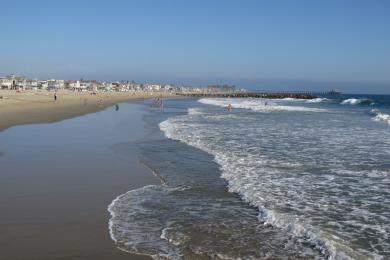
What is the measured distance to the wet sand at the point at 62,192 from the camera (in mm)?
6629

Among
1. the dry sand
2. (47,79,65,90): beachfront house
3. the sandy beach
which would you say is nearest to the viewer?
the dry sand

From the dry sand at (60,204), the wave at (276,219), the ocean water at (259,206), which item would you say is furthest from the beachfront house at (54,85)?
the wave at (276,219)

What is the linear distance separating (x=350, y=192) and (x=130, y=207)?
466 cm

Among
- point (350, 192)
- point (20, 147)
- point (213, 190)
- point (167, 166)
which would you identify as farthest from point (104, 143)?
point (350, 192)

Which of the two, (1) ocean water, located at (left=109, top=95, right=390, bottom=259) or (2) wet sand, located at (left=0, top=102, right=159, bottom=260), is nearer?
(2) wet sand, located at (left=0, top=102, right=159, bottom=260)

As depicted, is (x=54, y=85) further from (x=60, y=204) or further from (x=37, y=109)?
(x=60, y=204)

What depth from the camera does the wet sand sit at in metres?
6.63

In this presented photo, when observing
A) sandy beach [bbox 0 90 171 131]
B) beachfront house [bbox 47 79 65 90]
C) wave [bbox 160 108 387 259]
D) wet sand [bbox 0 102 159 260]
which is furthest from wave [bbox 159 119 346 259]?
beachfront house [bbox 47 79 65 90]

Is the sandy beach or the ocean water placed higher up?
the ocean water

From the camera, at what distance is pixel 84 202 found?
362 inches

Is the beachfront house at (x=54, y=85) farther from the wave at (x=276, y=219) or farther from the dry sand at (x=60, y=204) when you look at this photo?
the wave at (x=276, y=219)

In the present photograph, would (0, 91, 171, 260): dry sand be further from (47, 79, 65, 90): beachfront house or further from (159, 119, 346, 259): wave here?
(47, 79, 65, 90): beachfront house

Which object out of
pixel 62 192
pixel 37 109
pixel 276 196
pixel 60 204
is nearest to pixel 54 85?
pixel 37 109

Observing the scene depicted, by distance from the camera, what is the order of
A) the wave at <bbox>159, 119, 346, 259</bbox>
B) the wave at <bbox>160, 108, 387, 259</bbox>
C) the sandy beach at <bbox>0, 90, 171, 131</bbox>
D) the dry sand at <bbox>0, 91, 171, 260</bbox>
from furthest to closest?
the sandy beach at <bbox>0, 90, 171, 131</bbox>
the wave at <bbox>160, 108, 387, 259</bbox>
the wave at <bbox>159, 119, 346, 259</bbox>
the dry sand at <bbox>0, 91, 171, 260</bbox>
